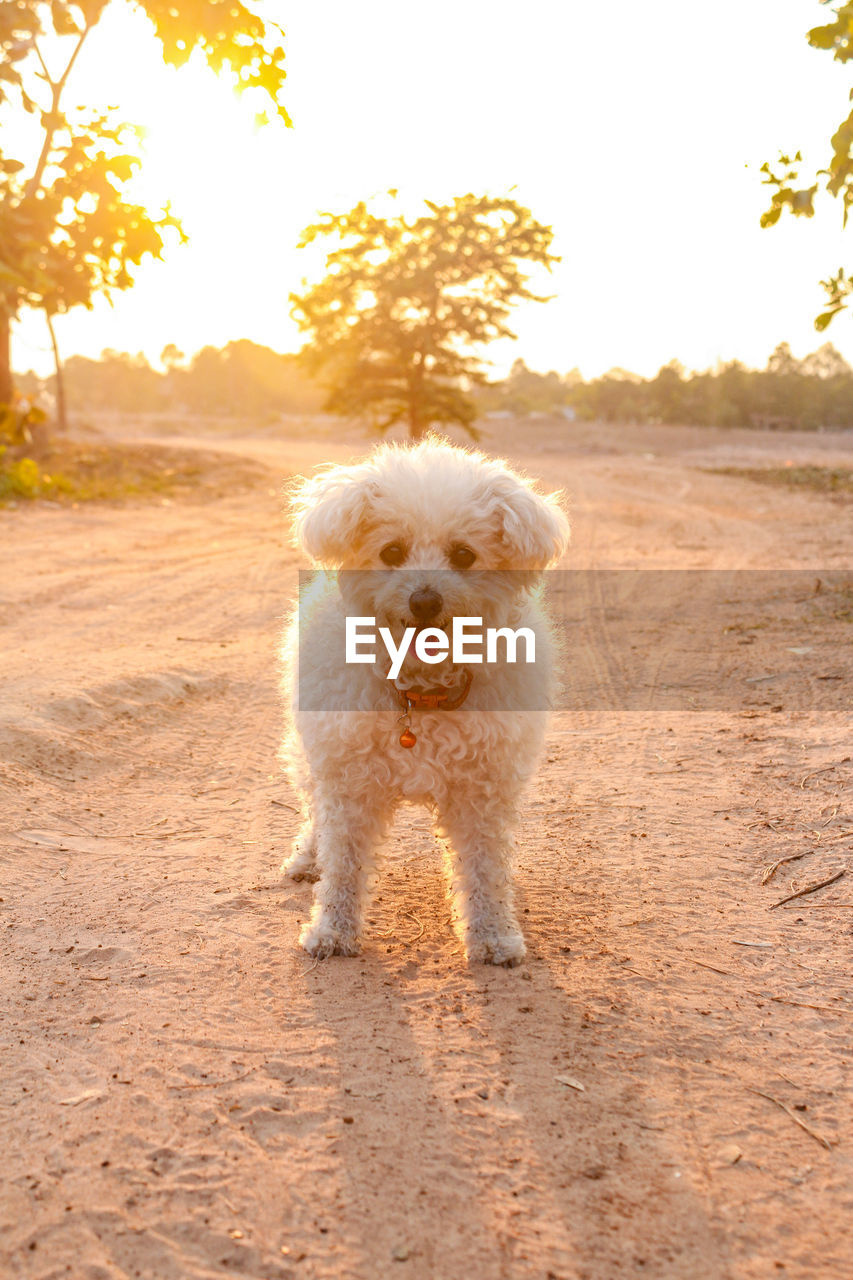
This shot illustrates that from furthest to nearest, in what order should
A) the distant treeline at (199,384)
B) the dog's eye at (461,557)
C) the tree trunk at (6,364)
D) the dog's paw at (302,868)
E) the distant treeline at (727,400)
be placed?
1. the distant treeline at (199,384)
2. the distant treeline at (727,400)
3. the tree trunk at (6,364)
4. the dog's paw at (302,868)
5. the dog's eye at (461,557)

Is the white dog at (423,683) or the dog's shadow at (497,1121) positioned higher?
the white dog at (423,683)

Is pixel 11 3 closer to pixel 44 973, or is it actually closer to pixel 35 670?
Answer: pixel 35 670

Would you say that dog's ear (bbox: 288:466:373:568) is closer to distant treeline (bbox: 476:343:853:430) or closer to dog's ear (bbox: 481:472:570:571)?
dog's ear (bbox: 481:472:570:571)

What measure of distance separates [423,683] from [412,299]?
996 inches

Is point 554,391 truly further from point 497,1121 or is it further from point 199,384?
point 497,1121

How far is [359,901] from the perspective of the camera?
432 centimetres

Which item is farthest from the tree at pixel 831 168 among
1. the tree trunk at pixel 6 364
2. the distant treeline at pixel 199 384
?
the distant treeline at pixel 199 384

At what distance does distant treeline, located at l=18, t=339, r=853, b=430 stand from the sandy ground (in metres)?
47.6

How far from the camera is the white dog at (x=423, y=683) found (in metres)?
4.03

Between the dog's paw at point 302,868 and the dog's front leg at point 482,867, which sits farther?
the dog's paw at point 302,868

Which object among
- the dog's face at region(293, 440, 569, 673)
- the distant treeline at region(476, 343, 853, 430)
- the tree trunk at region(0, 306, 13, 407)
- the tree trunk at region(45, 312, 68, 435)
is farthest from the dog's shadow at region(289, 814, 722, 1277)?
the distant treeline at region(476, 343, 853, 430)

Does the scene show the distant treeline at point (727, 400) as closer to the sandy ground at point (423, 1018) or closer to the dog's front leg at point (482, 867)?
the sandy ground at point (423, 1018)

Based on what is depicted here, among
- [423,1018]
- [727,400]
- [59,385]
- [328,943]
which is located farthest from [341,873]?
[727,400]

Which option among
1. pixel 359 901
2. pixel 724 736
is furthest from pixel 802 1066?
pixel 724 736
